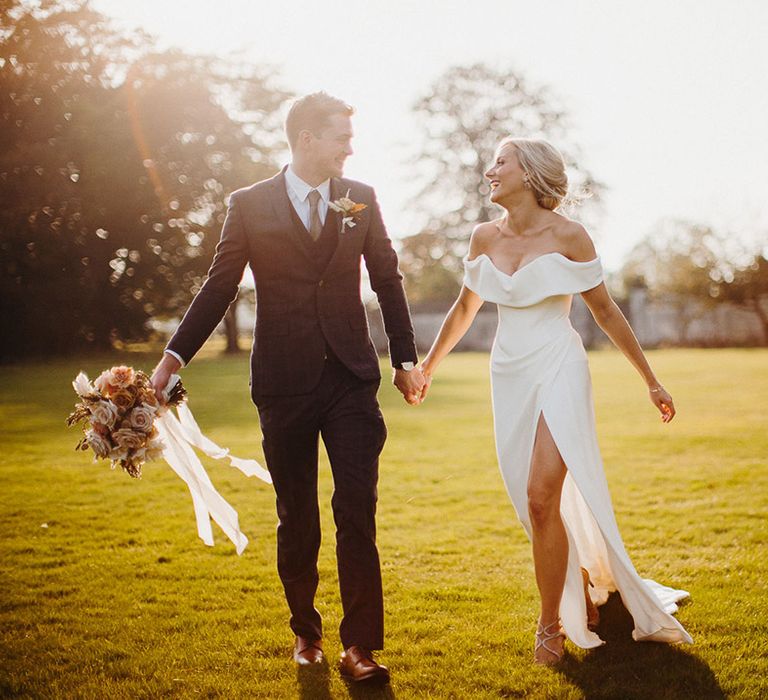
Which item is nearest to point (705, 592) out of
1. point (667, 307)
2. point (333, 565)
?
point (333, 565)

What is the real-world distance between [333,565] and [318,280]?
271 cm

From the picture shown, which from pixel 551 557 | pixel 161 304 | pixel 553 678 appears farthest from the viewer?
pixel 161 304

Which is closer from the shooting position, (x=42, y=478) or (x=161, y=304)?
(x=42, y=478)

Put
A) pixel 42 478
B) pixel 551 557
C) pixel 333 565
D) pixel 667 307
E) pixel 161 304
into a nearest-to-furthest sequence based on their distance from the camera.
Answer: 1. pixel 551 557
2. pixel 333 565
3. pixel 42 478
4. pixel 161 304
5. pixel 667 307

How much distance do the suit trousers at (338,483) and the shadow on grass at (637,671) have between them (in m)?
0.97

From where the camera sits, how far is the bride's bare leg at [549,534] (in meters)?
4.21

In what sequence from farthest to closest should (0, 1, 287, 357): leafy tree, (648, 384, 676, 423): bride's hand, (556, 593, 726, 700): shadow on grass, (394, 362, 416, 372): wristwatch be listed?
1. (0, 1, 287, 357): leafy tree
2. (648, 384, 676, 423): bride's hand
3. (394, 362, 416, 372): wristwatch
4. (556, 593, 726, 700): shadow on grass

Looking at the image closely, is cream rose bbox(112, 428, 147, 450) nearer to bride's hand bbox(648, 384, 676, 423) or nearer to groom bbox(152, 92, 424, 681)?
groom bbox(152, 92, 424, 681)

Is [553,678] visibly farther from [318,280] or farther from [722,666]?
[318,280]

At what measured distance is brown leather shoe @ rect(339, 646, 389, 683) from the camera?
388 cm

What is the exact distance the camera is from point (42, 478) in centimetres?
934

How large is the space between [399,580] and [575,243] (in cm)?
258

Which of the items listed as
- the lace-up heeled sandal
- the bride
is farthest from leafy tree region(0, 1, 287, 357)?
the lace-up heeled sandal

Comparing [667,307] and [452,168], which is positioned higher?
[452,168]
